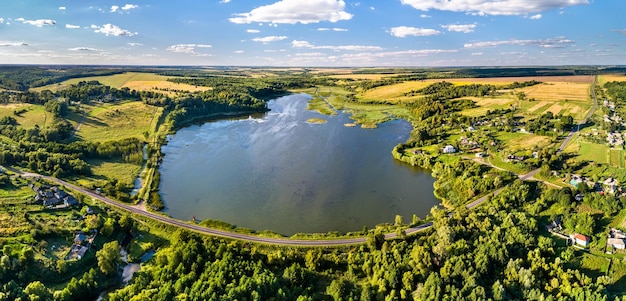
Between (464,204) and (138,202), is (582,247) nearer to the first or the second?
(464,204)

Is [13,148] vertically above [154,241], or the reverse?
[13,148]

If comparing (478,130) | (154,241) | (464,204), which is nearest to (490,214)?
(464,204)

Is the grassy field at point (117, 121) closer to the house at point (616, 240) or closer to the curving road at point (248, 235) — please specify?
the curving road at point (248, 235)

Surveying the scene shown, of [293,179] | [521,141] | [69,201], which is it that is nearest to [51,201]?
[69,201]

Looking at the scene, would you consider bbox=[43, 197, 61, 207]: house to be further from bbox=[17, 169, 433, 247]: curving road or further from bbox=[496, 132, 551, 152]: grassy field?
bbox=[496, 132, 551, 152]: grassy field

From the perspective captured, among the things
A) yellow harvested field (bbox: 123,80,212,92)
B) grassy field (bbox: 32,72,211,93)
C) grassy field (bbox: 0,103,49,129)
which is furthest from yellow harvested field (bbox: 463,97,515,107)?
grassy field (bbox: 0,103,49,129)

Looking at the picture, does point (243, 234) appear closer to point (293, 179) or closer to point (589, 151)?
point (293, 179)
